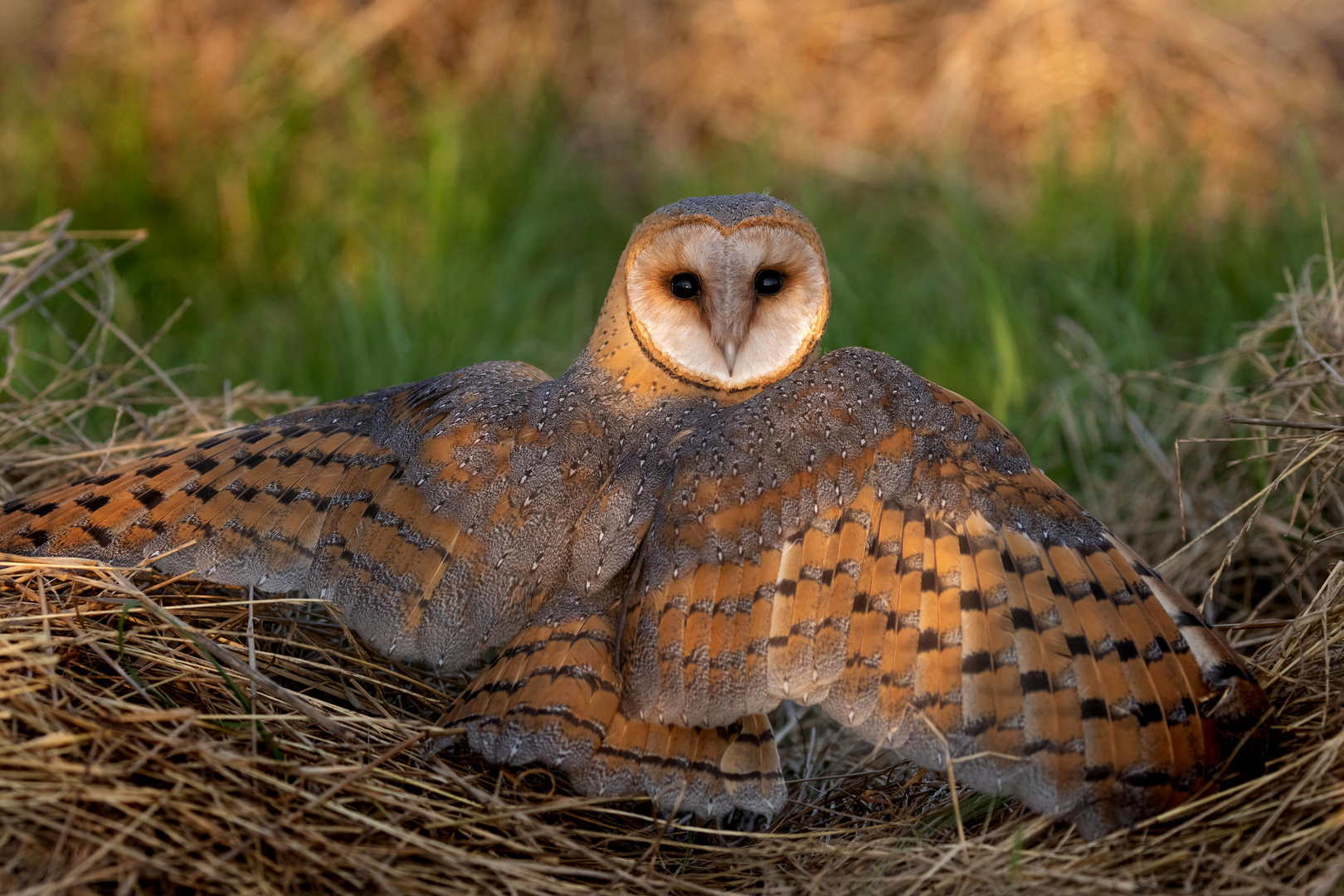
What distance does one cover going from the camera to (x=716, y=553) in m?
2.33

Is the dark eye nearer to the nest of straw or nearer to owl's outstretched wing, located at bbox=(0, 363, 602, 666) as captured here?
owl's outstretched wing, located at bbox=(0, 363, 602, 666)

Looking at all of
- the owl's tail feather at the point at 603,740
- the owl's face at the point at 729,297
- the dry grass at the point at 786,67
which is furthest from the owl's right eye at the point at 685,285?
the dry grass at the point at 786,67

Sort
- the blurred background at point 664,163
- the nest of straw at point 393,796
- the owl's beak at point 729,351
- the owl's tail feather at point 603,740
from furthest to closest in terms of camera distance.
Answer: the blurred background at point 664,163 < the owl's beak at point 729,351 < the owl's tail feather at point 603,740 < the nest of straw at point 393,796

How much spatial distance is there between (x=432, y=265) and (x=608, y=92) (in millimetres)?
2569

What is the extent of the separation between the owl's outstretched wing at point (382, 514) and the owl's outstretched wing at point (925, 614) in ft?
1.12

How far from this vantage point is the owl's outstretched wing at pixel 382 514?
100 inches

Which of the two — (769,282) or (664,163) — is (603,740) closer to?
(769,282)

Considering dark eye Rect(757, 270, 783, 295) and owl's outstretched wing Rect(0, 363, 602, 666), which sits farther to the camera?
dark eye Rect(757, 270, 783, 295)

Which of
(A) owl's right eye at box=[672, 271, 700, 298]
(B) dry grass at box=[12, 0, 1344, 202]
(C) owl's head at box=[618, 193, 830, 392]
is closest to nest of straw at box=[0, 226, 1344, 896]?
(C) owl's head at box=[618, 193, 830, 392]

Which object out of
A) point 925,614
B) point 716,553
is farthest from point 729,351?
point 925,614

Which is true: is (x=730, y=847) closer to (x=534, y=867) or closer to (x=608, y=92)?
(x=534, y=867)

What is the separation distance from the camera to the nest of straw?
2033 millimetres

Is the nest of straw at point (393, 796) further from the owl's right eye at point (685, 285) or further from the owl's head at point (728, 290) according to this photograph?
the owl's right eye at point (685, 285)

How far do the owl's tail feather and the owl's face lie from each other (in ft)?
2.42
